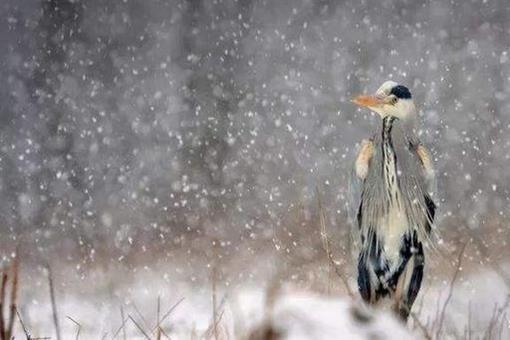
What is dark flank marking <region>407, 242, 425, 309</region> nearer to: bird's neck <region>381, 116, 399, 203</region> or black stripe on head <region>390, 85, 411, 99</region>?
bird's neck <region>381, 116, 399, 203</region>

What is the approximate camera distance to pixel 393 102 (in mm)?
3393

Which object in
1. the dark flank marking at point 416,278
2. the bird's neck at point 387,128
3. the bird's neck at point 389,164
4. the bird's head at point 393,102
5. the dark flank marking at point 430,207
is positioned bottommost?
the dark flank marking at point 416,278

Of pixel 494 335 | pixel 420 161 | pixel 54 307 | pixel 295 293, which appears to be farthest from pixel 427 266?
pixel 295 293

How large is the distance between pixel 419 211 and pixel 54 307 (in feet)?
8.07

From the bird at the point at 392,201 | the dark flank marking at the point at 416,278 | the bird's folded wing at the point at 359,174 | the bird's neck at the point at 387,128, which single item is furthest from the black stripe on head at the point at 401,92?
the dark flank marking at the point at 416,278

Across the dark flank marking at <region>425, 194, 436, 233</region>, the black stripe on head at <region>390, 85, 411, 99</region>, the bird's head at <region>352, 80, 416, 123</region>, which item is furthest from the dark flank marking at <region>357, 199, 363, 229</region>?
the black stripe on head at <region>390, 85, 411, 99</region>

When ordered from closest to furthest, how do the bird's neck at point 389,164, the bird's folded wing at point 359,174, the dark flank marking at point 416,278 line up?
1. the dark flank marking at point 416,278
2. the bird's neck at point 389,164
3. the bird's folded wing at point 359,174

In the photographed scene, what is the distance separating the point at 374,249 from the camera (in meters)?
3.14

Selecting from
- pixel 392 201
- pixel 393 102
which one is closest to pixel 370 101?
pixel 393 102

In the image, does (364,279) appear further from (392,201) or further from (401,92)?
(401,92)

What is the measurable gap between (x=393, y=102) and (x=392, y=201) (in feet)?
1.65

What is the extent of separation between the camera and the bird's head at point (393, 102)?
3.36m

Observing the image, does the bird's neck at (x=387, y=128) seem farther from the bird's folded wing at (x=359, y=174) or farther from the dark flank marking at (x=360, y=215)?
the dark flank marking at (x=360, y=215)

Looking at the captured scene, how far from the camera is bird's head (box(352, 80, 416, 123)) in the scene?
3.36 metres
